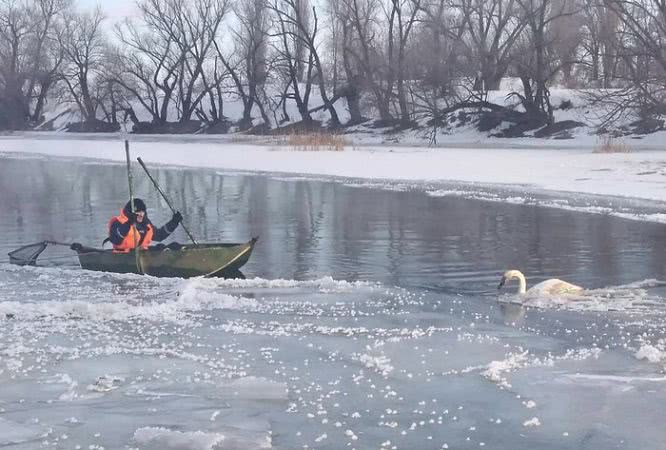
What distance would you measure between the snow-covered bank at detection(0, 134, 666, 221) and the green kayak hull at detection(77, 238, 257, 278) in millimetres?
8455

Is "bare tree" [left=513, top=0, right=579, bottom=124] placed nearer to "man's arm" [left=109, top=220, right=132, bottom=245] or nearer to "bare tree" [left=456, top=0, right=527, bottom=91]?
"bare tree" [left=456, top=0, right=527, bottom=91]

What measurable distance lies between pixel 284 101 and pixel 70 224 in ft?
151

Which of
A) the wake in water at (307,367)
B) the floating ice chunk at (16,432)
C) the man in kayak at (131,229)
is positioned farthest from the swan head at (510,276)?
the floating ice chunk at (16,432)

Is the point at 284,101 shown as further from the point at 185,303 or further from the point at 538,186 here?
the point at 185,303

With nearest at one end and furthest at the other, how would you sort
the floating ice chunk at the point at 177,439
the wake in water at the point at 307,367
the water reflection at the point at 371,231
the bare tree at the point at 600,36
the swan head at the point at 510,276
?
the floating ice chunk at the point at 177,439
the wake in water at the point at 307,367
the swan head at the point at 510,276
the water reflection at the point at 371,231
the bare tree at the point at 600,36

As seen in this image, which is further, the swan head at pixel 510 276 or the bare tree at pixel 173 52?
the bare tree at pixel 173 52

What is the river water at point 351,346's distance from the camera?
21.4 feet

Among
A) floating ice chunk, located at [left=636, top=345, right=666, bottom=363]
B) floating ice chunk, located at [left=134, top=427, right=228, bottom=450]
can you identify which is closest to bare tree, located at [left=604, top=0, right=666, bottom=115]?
floating ice chunk, located at [left=636, top=345, right=666, bottom=363]

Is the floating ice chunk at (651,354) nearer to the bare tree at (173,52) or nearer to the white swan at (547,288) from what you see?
the white swan at (547,288)

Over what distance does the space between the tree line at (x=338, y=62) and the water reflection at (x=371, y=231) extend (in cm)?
1451

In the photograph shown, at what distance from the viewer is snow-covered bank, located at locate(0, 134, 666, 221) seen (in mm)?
23203

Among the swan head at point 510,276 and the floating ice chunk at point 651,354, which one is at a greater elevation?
the swan head at point 510,276

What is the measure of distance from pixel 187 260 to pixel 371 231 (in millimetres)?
4871

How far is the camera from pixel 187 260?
1209 centimetres
